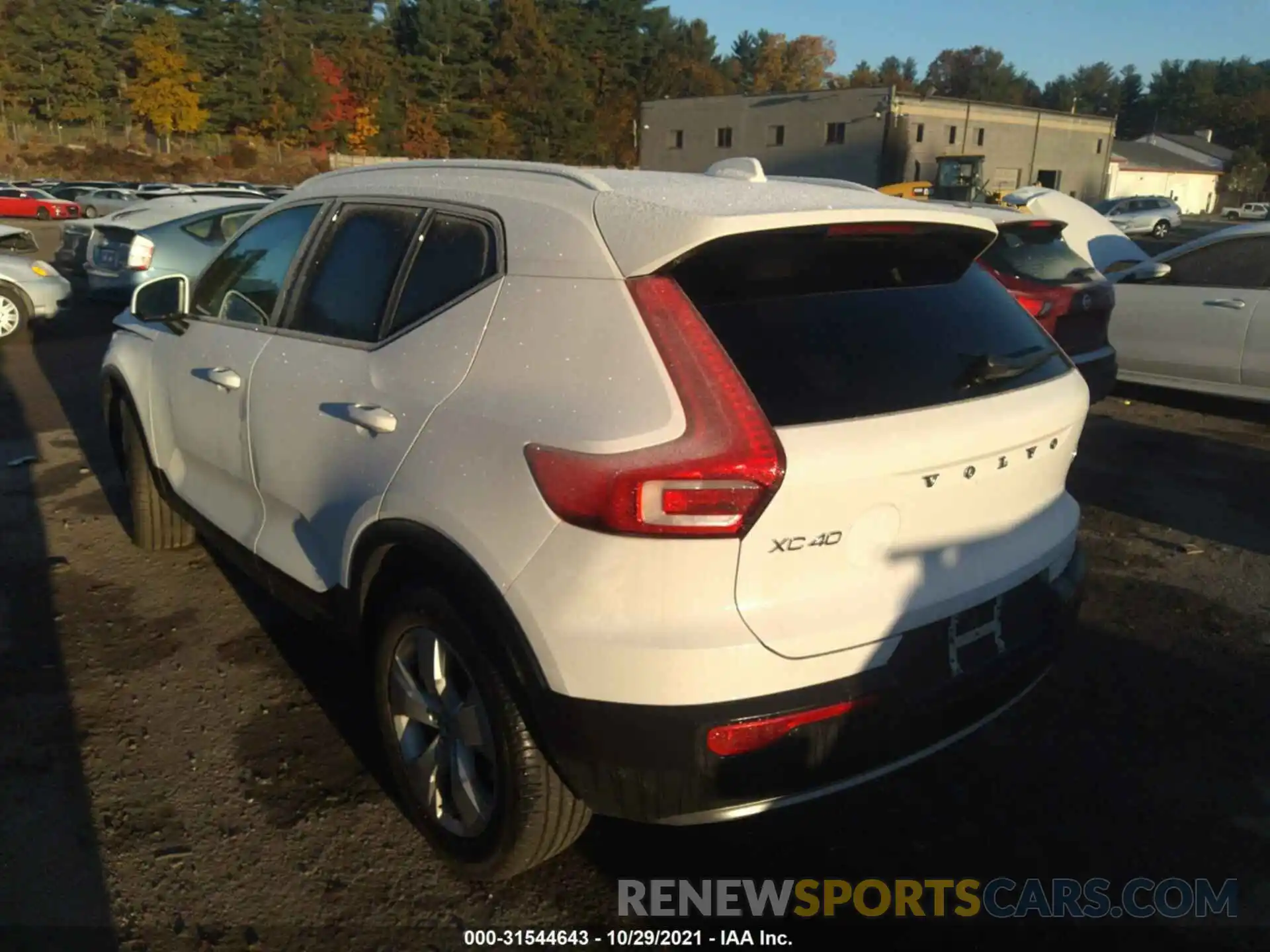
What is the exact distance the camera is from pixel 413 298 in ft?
9.31

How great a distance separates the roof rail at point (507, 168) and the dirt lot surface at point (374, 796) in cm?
185

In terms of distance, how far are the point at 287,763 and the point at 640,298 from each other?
2.02 metres

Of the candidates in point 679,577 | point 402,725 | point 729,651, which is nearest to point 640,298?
point 679,577

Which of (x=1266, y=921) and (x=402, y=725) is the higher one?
(x=402, y=725)

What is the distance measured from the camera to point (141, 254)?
34.0 ft

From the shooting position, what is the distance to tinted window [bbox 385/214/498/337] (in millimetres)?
2668

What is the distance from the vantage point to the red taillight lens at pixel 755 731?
218 cm

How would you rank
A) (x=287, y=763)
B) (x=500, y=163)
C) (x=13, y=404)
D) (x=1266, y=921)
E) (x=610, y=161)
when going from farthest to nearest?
(x=610, y=161) < (x=13, y=404) < (x=287, y=763) < (x=500, y=163) < (x=1266, y=921)

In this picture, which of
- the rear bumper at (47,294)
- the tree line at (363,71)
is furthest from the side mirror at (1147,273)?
the tree line at (363,71)

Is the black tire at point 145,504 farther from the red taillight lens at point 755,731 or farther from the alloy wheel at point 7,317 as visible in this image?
the alloy wheel at point 7,317

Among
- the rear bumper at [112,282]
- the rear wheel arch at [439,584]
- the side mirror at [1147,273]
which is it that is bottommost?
the rear bumper at [112,282]

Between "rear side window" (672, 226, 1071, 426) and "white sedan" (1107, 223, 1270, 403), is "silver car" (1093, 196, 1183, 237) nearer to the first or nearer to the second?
"white sedan" (1107, 223, 1270, 403)

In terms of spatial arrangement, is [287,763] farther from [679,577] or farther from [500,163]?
[500,163]

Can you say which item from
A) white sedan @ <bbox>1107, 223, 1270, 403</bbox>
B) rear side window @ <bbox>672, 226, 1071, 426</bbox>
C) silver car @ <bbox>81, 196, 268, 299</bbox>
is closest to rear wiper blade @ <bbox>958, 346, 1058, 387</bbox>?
rear side window @ <bbox>672, 226, 1071, 426</bbox>
